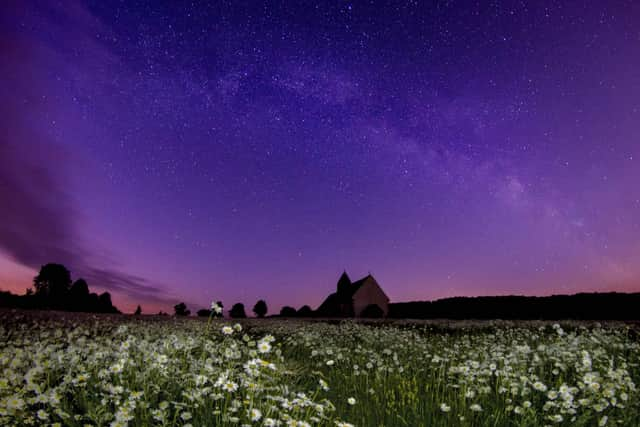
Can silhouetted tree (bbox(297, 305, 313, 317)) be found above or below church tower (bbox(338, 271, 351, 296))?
below

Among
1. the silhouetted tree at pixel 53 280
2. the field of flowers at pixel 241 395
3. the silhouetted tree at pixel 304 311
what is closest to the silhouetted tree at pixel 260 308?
the silhouetted tree at pixel 304 311

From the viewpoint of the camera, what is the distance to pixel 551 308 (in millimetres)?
30344

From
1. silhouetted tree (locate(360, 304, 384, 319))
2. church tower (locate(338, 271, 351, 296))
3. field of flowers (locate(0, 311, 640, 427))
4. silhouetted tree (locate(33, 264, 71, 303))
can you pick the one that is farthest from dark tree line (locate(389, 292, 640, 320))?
silhouetted tree (locate(33, 264, 71, 303))

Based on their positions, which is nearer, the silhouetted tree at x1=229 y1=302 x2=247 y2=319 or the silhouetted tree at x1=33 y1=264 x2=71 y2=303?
the silhouetted tree at x1=33 y1=264 x2=71 y2=303

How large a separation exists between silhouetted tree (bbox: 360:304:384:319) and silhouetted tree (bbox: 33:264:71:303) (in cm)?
3553

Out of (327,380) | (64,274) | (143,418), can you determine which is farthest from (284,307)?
(143,418)

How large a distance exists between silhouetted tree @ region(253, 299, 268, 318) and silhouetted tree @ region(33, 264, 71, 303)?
3098 centimetres

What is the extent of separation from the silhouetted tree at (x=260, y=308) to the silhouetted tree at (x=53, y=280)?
102 ft

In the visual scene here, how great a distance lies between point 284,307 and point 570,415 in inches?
2494

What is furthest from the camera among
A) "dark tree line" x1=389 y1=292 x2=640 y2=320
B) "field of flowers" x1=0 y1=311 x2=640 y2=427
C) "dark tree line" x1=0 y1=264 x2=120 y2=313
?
"dark tree line" x1=0 y1=264 x2=120 y2=313

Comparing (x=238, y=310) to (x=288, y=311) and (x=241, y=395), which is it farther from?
(x=241, y=395)

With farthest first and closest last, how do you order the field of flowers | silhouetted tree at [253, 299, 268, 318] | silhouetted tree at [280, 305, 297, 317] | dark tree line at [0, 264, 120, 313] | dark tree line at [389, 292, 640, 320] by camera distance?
silhouetted tree at [253, 299, 268, 318], silhouetted tree at [280, 305, 297, 317], dark tree line at [0, 264, 120, 313], dark tree line at [389, 292, 640, 320], the field of flowers

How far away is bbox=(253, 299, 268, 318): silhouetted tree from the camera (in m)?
73.1

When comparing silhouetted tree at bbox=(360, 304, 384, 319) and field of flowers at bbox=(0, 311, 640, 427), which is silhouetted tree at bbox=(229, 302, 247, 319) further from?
field of flowers at bbox=(0, 311, 640, 427)
